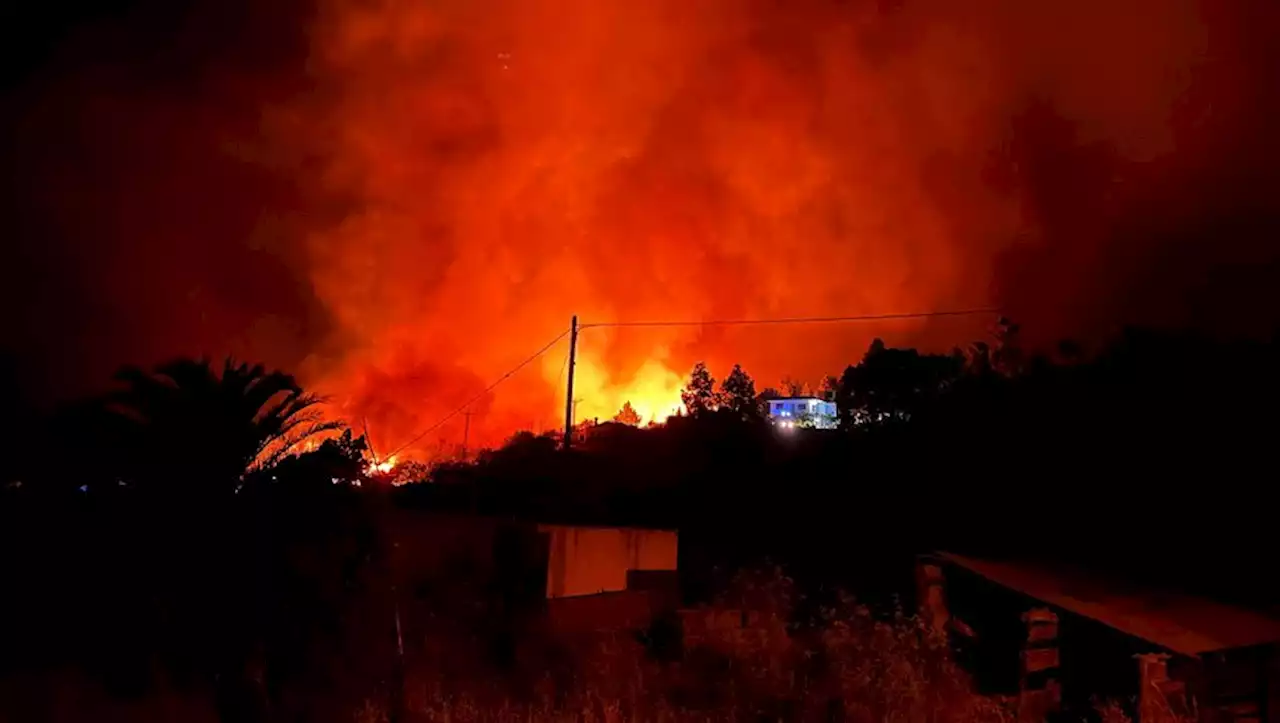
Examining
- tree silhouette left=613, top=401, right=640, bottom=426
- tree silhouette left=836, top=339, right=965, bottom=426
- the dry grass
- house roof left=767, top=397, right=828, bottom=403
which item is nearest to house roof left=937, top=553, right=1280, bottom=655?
the dry grass

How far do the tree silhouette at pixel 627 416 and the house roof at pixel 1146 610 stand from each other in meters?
26.5

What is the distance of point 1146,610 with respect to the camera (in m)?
8.09

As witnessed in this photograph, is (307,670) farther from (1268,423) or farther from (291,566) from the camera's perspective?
(1268,423)

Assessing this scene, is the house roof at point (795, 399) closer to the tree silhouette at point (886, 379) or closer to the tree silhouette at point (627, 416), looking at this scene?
the tree silhouette at point (886, 379)

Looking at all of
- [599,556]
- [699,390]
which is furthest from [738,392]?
[599,556]

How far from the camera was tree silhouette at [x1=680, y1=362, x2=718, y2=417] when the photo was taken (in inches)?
1482

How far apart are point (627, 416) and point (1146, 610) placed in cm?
2899

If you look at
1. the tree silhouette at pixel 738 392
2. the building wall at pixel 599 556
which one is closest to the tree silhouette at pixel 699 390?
the tree silhouette at pixel 738 392

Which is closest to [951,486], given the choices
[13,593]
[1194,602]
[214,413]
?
[1194,602]

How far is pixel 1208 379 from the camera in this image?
16.4 m

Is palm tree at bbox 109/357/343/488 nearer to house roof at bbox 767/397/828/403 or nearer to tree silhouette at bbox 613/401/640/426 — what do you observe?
tree silhouette at bbox 613/401/640/426

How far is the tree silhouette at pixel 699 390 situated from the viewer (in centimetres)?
3764

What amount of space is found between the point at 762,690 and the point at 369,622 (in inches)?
151

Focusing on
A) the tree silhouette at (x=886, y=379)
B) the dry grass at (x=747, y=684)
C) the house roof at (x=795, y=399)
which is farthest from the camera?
the house roof at (x=795, y=399)
